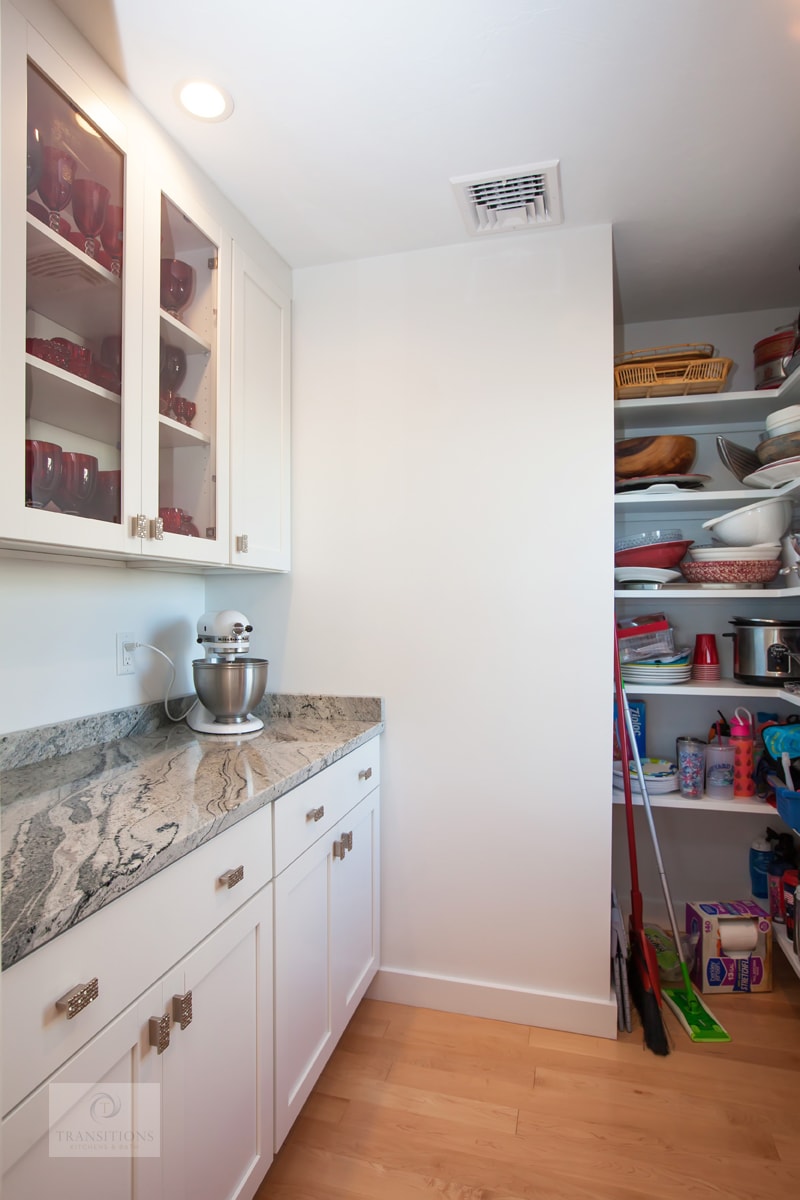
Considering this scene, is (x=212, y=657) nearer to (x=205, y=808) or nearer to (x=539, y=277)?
(x=205, y=808)

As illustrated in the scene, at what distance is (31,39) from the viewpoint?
119cm

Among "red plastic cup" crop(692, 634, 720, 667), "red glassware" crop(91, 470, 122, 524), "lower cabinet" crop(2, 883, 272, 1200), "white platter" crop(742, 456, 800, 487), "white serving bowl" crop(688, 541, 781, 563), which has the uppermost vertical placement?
"white platter" crop(742, 456, 800, 487)

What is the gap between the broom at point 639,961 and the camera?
1929 mm

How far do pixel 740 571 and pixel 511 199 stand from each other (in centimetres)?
134

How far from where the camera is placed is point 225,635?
6.41 ft

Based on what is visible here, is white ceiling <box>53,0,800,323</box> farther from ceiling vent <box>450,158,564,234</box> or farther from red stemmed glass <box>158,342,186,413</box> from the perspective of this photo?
red stemmed glass <box>158,342,186,413</box>

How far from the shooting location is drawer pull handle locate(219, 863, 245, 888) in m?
1.22

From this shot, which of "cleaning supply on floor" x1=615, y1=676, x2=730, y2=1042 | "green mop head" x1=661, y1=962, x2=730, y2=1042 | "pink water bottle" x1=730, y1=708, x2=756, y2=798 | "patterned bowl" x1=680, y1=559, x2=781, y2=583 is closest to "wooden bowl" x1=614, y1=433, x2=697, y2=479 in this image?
"patterned bowl" x1=680, y1=559, x2=781, y2=583

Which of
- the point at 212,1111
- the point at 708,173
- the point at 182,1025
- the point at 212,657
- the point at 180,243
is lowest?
the point at 212,1111

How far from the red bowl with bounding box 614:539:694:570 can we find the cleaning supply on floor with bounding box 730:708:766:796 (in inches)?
23.3

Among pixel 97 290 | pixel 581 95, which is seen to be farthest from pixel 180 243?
pixel 581 95

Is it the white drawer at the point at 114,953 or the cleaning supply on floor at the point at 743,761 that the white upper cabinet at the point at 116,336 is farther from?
the cleaning supply on floor at the point at 743,761

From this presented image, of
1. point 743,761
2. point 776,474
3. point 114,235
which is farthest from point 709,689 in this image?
point 114,235

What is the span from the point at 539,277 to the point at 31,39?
4.54 ft
